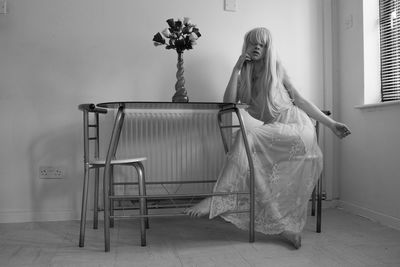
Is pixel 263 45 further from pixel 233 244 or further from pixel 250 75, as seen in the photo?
pixel 233 244

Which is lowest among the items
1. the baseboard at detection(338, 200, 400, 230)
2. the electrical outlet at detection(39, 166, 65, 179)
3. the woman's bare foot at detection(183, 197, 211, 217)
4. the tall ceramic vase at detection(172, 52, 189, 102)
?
the baseboard at detection(338, 200, 400, 230)

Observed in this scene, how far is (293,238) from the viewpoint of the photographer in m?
1.75

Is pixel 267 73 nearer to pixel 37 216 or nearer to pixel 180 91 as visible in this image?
pixel 180 91

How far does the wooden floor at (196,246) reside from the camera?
5.18 feet

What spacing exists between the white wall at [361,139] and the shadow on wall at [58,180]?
172 cm

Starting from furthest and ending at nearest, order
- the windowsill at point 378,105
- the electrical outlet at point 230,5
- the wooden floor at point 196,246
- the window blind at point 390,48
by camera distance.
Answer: the electrical outlet at point 230,5, the window blind at point 390,48, the windowsill at point 378,105, the wooden floor at point 196,246

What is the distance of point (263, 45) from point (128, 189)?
114 centimetres

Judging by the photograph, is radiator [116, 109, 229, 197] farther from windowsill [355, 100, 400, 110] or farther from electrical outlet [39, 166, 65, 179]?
windowsill [355, 100, 400, 110]

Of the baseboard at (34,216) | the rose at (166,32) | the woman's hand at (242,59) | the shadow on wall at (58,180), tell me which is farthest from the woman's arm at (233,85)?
the baseboard at (34,216)

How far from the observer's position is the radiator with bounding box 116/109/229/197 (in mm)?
2277

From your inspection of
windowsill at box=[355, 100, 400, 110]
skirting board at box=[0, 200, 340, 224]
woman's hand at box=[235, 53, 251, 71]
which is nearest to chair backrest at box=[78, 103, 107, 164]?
skirting board at box=[0, 200, 340, 224]

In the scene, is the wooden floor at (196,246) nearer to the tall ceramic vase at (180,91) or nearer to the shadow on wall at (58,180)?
the shadow on wall at (58,180)

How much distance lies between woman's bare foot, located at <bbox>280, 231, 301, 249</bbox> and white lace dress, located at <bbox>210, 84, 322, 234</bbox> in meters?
0.03

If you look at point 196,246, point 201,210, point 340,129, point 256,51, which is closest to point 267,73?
point 256,51
